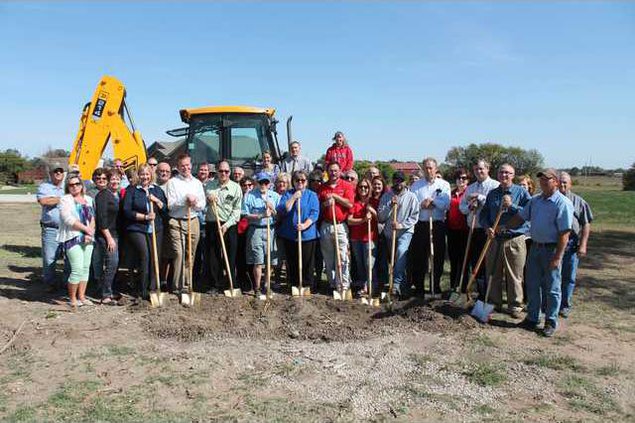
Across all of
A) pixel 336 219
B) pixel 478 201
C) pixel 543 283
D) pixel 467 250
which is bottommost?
pixel 543 283

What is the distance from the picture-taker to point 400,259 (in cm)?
710

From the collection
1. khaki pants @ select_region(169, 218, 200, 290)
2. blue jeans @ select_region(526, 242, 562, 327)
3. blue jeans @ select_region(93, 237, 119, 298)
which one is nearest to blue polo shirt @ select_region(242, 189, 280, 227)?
khaki pants @ select_region(169, 218, 200, 290)

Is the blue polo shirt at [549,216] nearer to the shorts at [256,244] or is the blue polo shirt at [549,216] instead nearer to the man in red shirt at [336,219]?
the man in red shirt at [336,219]

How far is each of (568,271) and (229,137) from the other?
20.6 feet

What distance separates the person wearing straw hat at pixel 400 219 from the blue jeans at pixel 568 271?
1.97m

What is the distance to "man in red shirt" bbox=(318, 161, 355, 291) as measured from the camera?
708 cm

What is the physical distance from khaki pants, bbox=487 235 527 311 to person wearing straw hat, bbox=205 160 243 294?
3.58 metres

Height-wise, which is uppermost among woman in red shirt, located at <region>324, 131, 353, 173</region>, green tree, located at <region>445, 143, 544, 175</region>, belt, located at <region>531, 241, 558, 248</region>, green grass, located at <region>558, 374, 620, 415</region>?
green tree, located at <region>445, 143, 544, 175</region>

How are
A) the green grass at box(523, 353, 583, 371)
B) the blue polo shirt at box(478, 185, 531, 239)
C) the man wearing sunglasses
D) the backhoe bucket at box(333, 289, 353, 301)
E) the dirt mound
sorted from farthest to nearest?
the man wearing sunglasses < the backhoe bucket at box(333, 289, 353, 301) < the blue polo shirt at box(478, 185, 531, 239) < the dirt mound < the green grass at box(523, 353, 583, 371)

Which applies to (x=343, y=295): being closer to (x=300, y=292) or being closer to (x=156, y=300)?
(x=300, y=292)

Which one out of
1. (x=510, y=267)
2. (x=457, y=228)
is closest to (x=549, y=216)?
(x=510, y=267)

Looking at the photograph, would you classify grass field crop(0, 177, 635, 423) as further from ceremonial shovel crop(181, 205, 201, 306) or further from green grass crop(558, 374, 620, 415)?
ceremonial shovel crop(181, 205, 201, 306)

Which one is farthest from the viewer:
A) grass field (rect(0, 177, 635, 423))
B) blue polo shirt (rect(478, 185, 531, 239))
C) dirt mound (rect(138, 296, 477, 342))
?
blue polo shirt (rect(478, 185, 531, 239))

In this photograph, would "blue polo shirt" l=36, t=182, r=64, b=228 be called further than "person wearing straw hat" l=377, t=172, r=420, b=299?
Yes
